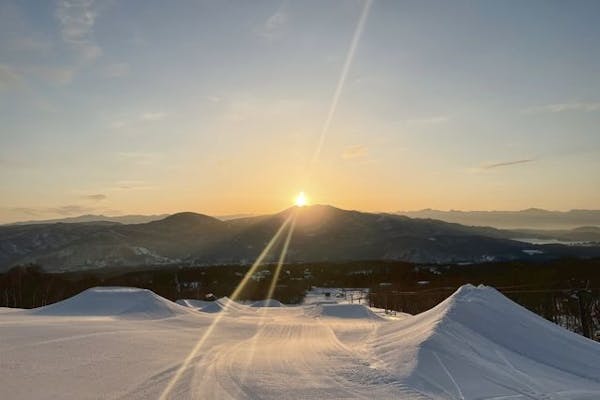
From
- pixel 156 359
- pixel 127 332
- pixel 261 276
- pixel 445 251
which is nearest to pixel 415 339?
pixel 156 359

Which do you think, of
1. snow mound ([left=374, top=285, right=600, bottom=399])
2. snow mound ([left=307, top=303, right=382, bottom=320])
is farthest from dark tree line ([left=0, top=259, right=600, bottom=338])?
snow mound ([left=374, top=285, right=600, bottom=399])

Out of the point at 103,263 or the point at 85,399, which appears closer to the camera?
the point at 85,399

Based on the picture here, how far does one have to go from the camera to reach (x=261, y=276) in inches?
4606

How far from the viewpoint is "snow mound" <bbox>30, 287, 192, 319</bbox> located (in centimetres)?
1938

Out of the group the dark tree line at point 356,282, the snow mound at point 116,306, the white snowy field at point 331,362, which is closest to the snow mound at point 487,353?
the white snowy field at point 331,362

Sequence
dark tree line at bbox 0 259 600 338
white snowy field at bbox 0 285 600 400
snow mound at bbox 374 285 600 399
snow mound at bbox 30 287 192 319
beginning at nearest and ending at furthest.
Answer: white snowy field at bbox 0 285 600 400, snow mound at bbox 374 285 600 399, snow mound at bbox 30 287 192 319, dark tree line at bbox 0 259 600 338

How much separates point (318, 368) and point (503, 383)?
263 centimetres

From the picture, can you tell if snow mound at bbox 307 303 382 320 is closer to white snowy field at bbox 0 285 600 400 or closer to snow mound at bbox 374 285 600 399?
white snowy field at bbox 0 285 600 400

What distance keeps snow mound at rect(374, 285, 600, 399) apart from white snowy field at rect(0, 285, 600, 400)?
2 centimetres

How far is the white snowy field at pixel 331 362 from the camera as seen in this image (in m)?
A: 6.43

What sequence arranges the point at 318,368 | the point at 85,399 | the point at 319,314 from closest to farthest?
1. the point at 85,399
2. the point at 318,368
3. the point at 319,314

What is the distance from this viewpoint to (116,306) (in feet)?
70.5

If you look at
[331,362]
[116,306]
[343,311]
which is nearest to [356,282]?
[343,311]

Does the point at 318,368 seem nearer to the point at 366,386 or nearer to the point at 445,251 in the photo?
the point at 366,386
